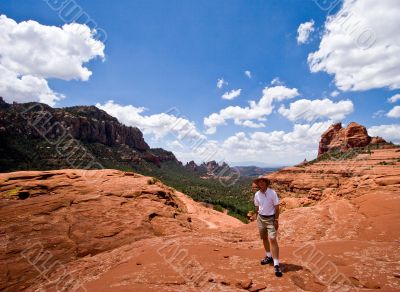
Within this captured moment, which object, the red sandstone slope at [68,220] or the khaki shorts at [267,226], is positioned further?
the red sandstone slope at [68,220]

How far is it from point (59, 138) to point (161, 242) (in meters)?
131

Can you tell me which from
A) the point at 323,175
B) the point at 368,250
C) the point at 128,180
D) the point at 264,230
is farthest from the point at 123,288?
the point at 323,175

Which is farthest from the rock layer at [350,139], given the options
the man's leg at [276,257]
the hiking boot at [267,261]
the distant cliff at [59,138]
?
the man's leg at [276,257]

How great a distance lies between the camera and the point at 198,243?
1018cm

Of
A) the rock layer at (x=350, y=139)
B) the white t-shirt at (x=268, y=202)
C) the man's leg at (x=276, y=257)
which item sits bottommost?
the man's leg at (x=276, y=257)

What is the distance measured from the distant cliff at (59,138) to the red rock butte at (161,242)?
5400 centimetres

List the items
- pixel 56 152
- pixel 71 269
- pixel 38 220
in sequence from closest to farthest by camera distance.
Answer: pixel 71 269 < pixel 38 220 < pixel 56 152

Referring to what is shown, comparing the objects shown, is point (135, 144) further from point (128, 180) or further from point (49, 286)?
point (49, 286)

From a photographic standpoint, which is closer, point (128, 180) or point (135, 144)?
point (128, 180)

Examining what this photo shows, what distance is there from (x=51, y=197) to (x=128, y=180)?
20.2 feet

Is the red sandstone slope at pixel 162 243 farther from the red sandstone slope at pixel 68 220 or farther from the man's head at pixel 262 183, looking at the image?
the man's head at pixel 262 183

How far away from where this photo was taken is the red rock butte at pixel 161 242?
6.71m

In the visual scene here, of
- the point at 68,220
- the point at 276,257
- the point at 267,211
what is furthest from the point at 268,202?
the point at 68,220

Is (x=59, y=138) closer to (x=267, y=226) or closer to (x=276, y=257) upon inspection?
(x=267, y=226)
